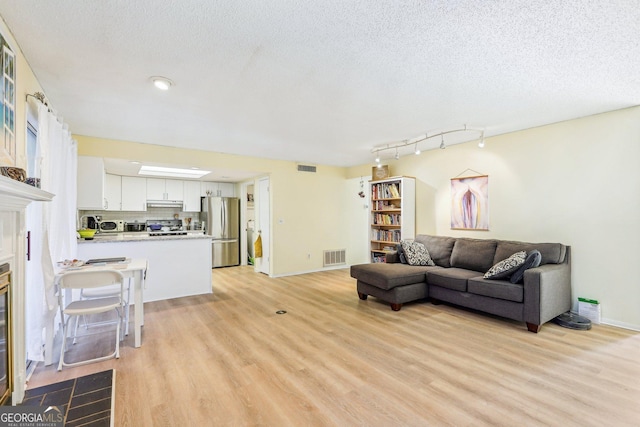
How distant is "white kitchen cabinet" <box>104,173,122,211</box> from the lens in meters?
6.22

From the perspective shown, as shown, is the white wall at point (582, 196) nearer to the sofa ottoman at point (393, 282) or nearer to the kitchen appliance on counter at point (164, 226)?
the sofa ottoman at point (393, 282)

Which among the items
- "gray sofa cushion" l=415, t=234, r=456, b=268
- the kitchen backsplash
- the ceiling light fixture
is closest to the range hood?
the kitchen backsplash

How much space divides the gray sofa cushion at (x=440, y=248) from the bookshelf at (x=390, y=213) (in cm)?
59

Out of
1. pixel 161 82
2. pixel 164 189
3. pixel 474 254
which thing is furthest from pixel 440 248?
pixel 164 189

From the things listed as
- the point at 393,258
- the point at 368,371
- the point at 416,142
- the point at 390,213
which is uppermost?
the point at 416,142

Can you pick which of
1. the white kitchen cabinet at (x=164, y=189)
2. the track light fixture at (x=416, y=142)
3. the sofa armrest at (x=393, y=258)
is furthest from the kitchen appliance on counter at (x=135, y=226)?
the sofa armrest at (x=393, y=258)

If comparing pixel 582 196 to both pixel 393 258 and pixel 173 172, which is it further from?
pixel 173 172

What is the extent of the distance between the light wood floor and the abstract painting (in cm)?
148

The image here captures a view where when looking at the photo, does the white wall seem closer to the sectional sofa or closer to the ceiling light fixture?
the sectional sofa

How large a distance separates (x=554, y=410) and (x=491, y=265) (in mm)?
2324

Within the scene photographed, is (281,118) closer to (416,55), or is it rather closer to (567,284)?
(416,55)

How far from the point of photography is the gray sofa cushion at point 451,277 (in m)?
3.78

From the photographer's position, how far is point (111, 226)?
6406 mm

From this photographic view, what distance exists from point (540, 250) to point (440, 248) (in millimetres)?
1317
